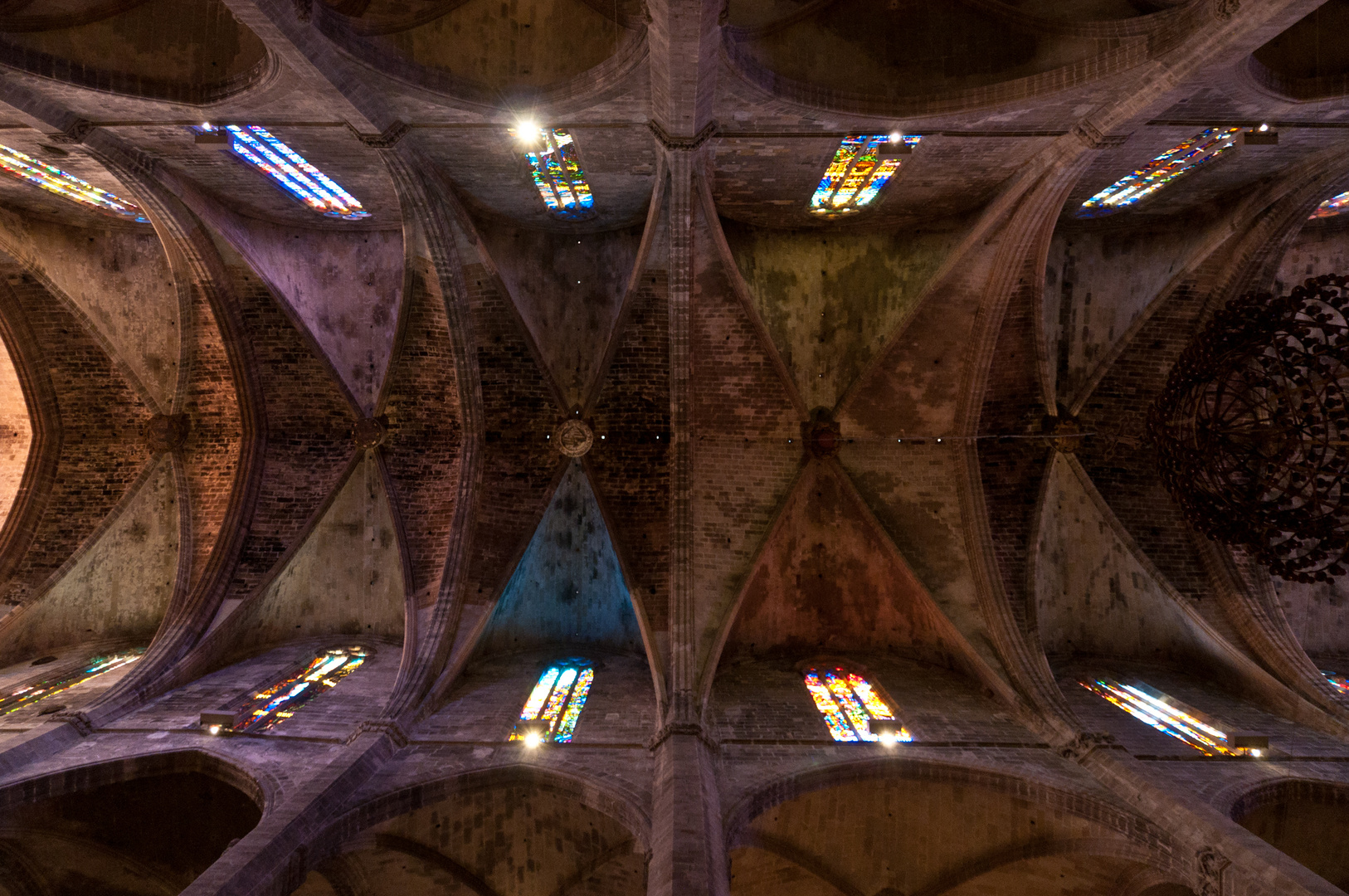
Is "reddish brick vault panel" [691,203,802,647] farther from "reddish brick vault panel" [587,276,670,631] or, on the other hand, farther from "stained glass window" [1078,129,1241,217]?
"stained glass window" [1078,129,1241,217]

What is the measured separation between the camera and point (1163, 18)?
21.7 ft

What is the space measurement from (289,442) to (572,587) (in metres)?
5.20

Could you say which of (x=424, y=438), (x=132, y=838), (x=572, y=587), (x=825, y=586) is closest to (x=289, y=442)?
(x=424, y=438)

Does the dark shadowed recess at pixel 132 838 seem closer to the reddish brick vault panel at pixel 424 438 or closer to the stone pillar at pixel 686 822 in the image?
the reddish brick vault panel at pixel 424 438

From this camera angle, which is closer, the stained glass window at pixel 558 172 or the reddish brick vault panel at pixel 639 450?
the stained glass window at pixel 558 172

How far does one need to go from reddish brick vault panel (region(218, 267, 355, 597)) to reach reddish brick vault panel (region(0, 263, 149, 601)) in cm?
204

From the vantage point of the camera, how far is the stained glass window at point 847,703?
27.8ft

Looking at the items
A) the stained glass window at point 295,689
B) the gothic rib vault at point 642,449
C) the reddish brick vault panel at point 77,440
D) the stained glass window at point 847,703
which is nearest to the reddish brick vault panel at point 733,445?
the gothic rib vault at point 642,449

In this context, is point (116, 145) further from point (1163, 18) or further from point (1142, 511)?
point (1142, 511)

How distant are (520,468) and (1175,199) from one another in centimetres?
1020

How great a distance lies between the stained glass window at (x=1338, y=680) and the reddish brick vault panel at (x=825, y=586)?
18.3ft

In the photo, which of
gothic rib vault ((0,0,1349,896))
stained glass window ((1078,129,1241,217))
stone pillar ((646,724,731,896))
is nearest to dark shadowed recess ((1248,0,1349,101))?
gothic rib vault ((0,0,1349,896))

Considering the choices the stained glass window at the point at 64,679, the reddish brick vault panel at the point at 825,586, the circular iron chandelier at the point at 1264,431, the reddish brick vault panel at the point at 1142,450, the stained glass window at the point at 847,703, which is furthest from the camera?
the reddish brick vault panel at the point at 825,586

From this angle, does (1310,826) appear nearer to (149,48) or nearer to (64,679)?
(149,48)
